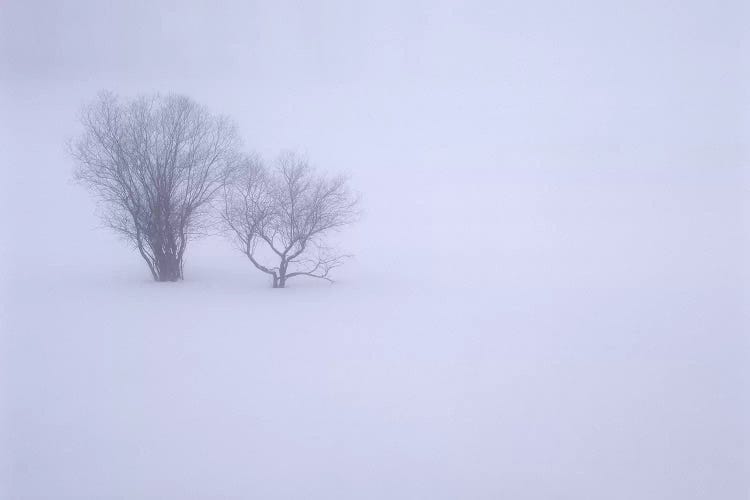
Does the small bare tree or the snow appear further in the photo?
the small bare tree

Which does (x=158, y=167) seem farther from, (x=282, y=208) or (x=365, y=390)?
(x=365, y=390)

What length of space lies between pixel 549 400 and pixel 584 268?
1122 cm

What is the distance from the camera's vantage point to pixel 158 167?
564 inches

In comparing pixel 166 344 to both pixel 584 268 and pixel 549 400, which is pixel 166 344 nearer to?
pixel 549 400

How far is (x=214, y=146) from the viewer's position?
15.0 m

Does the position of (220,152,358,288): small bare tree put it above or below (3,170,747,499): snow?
above

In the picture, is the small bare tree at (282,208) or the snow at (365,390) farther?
the small bare tree at (282,208)

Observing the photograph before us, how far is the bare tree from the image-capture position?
14000 millimetres

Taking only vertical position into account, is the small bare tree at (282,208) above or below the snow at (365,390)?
above

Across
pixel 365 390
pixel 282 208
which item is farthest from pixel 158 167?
pixel 365 390

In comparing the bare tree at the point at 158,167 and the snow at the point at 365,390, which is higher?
the bare tree at the point at 158,167

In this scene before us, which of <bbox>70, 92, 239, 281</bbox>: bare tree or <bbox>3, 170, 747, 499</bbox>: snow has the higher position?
<bbox>70, 92, 239, 281</bbox>: bare tree

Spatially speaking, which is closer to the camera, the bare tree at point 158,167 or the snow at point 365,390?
the snow at point 365,390

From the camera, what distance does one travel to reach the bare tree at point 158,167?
45.9 ft
